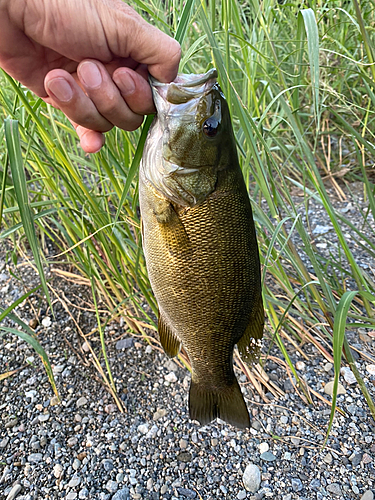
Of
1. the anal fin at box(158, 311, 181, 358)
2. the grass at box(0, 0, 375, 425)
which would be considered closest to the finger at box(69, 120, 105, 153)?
the grass at box(0, 0, 375, 425)

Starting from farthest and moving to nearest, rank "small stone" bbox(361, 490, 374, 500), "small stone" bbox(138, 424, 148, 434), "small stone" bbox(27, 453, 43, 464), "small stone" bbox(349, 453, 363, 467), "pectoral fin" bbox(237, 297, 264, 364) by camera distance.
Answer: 1. "small stone" bbox(138, 424, 148, 434)
2. "small stone" bbox(27, 453, 43, 464)
3. "small stone" bbox(349, 453, 363, 467)
4. "small stone" bbox(361, 490, 374, 500)
5. "pectoral fin" bbox(237, 297, 264, 364)

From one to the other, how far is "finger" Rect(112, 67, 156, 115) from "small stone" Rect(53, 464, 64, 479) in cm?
137

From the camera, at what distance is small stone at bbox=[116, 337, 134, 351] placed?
1.93 metres

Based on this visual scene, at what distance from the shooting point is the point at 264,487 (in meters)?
1.39

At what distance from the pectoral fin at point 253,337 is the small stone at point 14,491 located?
103 cm

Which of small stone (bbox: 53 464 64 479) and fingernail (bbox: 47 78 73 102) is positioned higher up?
fingernail (bbox: 47 78 73 102)

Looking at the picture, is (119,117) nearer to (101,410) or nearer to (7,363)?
(101,410)

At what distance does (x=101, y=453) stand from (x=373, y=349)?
1.29m

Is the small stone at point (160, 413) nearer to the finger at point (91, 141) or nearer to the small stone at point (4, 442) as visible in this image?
the small stone at point (4, 442)

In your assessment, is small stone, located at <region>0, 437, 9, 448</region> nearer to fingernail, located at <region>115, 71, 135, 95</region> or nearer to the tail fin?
the tail fin

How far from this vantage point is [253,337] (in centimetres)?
111

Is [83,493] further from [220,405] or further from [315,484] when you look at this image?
[315,484]

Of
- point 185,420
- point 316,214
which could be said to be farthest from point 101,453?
point 316,214

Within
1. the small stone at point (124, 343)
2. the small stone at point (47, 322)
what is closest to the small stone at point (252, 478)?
the small stone at point (124, 343)
